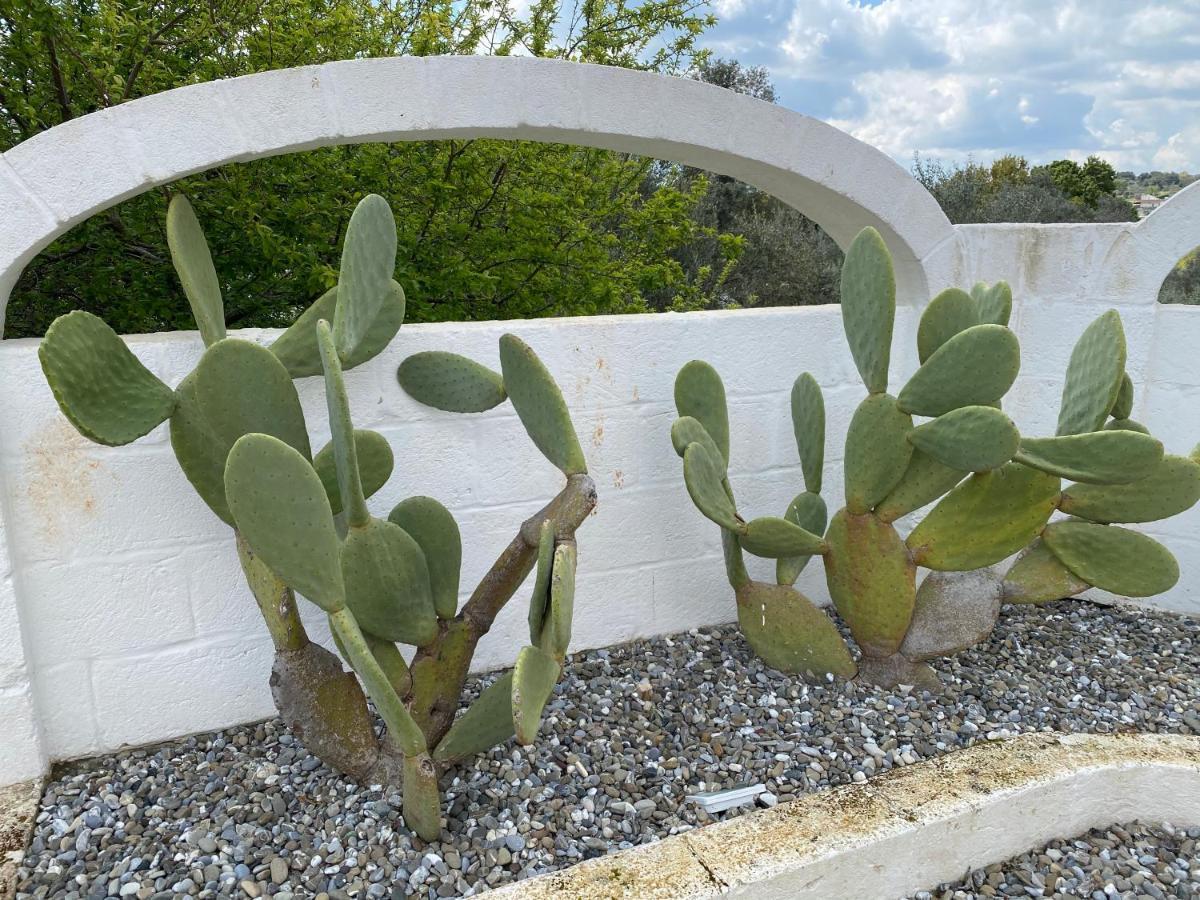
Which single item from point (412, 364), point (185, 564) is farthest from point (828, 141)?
point (185, 564)

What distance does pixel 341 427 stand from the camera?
5.87 ft

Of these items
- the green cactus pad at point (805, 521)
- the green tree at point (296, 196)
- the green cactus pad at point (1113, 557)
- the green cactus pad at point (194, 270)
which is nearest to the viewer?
the green cactus pad at point (194, 270)

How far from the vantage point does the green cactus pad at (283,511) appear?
1.63 metres

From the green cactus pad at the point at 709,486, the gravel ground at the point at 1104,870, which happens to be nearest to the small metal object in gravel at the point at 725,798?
the gravel ground at the point at 1104,870

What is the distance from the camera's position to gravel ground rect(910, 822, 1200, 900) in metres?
2.04

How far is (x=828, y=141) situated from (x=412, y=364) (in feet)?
4.68

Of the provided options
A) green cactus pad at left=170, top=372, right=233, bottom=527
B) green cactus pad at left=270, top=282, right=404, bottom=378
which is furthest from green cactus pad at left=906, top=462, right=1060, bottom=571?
green cactus pad at left=170, top=372, right=233, bottom=527

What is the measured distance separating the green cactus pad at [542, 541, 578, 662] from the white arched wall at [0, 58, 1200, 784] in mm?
962

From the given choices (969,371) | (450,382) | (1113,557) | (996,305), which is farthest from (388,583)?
(1113,557)

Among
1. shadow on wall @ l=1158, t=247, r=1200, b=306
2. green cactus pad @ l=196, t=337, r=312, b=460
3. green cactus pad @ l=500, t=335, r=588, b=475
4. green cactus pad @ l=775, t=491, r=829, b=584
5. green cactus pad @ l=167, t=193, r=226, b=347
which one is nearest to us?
green cactus pad @ l=196, t=337, r=312, b=460

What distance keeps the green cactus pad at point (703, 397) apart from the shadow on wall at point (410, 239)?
167cm

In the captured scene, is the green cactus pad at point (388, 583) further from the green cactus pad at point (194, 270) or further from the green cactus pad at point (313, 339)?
the green cactus pad at point (194, 270)

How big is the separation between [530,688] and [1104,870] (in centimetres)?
142

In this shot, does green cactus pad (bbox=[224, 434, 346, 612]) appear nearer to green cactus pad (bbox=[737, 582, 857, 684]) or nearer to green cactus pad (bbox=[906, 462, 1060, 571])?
green cactus pad (bbox=[737, 582, 857, 684])
